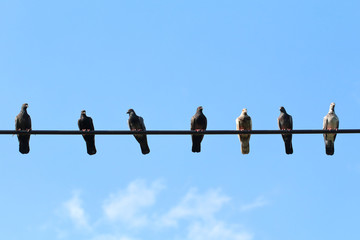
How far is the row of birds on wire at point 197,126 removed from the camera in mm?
12289

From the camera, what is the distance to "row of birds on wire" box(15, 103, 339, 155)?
12.3 meters

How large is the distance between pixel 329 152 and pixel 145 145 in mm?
3995

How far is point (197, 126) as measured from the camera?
1341 cm

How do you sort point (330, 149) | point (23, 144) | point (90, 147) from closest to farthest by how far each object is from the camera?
point (23, 144) < point (90, 147) < point (330, 149)

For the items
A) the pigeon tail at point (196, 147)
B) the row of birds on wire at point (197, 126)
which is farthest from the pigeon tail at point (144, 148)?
the pigeon tail at point (196, 147)

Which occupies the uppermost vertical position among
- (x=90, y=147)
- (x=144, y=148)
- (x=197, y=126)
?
(x=197, y=126)

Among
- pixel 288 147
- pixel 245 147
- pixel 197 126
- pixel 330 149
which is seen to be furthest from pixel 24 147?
pixel 330 149

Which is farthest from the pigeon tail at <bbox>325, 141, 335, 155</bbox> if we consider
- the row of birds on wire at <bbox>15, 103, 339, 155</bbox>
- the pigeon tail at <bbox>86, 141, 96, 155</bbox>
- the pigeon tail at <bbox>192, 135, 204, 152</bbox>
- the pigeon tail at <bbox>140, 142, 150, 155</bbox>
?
the pigeon tail at <bbox>86, 141, 96, 155</bbox>

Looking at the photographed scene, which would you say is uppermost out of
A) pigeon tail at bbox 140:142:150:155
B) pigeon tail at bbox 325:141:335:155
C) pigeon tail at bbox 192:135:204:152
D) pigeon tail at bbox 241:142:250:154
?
pigeon tail at bbox 140:142:150:155

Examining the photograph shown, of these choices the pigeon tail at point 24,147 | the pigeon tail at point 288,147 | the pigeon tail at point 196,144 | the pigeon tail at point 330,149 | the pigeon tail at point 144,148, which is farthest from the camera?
the pigeon tail at point 144,148

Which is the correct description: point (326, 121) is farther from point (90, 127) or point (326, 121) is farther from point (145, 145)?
point (90, 127)

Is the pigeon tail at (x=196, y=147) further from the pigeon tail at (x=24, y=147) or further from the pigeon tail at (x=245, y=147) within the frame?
the pigeon tail at (x=24, y=147)

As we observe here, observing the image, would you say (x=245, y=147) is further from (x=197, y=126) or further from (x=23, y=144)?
(x=23, y=144)

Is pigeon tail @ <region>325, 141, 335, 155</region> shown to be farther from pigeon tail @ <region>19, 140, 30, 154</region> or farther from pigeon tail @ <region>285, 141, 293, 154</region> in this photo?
pigeon tail @ <region>19, 140, 30, 154</region>
